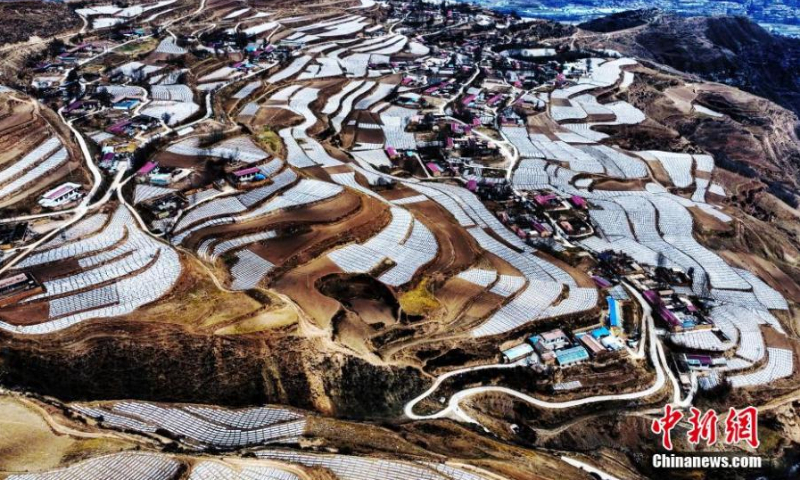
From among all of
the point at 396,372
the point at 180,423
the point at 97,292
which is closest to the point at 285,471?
the point at 180,423

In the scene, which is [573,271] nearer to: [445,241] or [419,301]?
[445,241]

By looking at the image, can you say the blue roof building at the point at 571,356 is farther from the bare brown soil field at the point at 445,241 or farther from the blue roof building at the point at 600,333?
the bare brown soil field at the point at 445,241

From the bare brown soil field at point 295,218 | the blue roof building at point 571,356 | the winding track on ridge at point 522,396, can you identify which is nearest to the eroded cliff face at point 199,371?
the winding track on ridge at point 522,396

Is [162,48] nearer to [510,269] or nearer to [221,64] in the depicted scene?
[221,64]

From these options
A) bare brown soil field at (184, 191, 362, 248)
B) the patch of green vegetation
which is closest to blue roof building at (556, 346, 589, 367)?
the patch of green vegetation

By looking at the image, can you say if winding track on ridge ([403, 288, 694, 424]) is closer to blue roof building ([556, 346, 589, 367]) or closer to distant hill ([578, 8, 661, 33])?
blue roof building ([556, 346, 589, 367])

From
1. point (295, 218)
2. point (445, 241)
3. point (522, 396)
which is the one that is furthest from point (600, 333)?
point (295, 218)
